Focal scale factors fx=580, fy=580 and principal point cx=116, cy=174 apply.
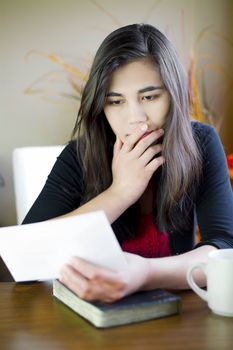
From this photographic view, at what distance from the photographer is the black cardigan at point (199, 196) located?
1404 mm

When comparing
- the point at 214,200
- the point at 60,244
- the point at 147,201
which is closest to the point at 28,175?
the point at 147,201

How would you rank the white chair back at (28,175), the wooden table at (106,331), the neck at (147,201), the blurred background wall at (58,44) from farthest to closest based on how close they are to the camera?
the blurred background wall at (58,44) < the white chair back at (28,175) < the neck at (147,201) < the wooden table at (106,331)

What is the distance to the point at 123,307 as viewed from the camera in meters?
0.93

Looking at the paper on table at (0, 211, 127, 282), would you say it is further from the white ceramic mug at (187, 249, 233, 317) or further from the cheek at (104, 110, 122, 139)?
the cheek at (104, 110, 122, 139)

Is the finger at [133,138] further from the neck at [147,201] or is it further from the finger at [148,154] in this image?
the neck at [147,201]

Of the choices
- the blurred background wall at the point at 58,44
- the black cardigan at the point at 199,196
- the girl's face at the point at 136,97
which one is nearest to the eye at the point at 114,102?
the girl's face at the point at 136,97

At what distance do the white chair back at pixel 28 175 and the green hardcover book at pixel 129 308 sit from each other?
952 mm

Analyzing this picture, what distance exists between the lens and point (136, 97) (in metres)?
1.40

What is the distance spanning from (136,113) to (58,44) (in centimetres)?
163

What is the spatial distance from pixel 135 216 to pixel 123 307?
0.64 m

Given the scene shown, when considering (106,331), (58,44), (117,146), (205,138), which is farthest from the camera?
(58,44)

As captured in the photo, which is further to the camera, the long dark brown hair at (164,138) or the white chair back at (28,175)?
the white chair back at (28,175)

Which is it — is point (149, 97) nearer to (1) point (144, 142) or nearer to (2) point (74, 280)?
(1) point (144, 142)

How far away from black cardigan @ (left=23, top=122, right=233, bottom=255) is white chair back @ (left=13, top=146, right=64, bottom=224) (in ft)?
1.13
